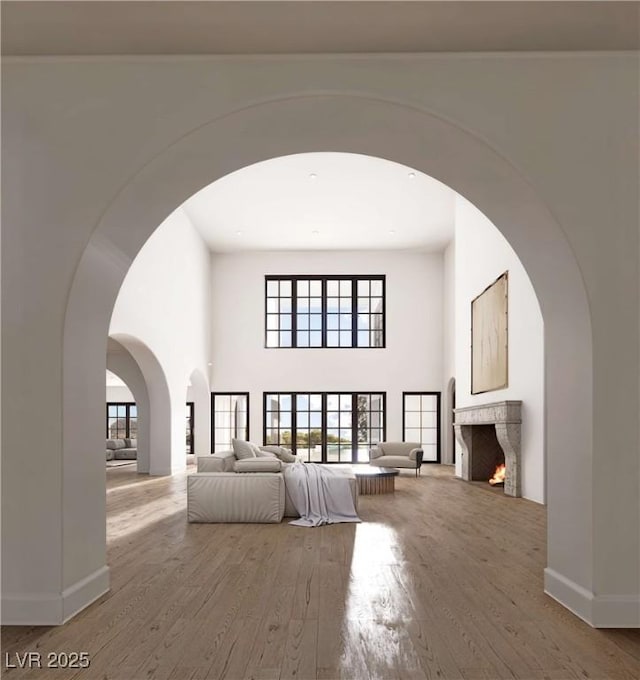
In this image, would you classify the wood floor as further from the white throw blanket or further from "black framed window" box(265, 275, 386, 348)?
"black framed window" box(265, 275, 386, 348)

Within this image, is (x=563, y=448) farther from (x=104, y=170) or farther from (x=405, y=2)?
(x=104, y=170)

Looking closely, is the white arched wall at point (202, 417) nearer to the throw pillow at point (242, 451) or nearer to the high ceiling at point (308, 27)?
the throw pillow at point (242, 451)

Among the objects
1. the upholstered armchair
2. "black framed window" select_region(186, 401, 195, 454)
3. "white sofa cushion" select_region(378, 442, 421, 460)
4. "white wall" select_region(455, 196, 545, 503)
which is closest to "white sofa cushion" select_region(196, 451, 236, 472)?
"white wall" select_region(455, 196, 545, 503)

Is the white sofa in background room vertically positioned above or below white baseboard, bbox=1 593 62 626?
below

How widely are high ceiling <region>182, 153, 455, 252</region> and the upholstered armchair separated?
5.39m

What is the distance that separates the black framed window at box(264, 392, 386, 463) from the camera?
2014cm

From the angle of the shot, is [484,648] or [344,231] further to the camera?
[344,231]

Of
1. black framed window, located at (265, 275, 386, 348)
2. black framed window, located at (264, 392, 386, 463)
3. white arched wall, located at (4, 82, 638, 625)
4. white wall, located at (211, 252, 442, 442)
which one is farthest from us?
black framed window, located at (265, 275, 386, 348)

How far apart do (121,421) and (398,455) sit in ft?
36.5

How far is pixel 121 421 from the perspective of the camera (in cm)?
2420

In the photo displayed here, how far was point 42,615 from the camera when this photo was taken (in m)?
4.33

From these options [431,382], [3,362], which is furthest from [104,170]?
[431,382]

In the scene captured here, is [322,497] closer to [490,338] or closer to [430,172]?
[430,172]

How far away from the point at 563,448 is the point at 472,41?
2604 millimetres
